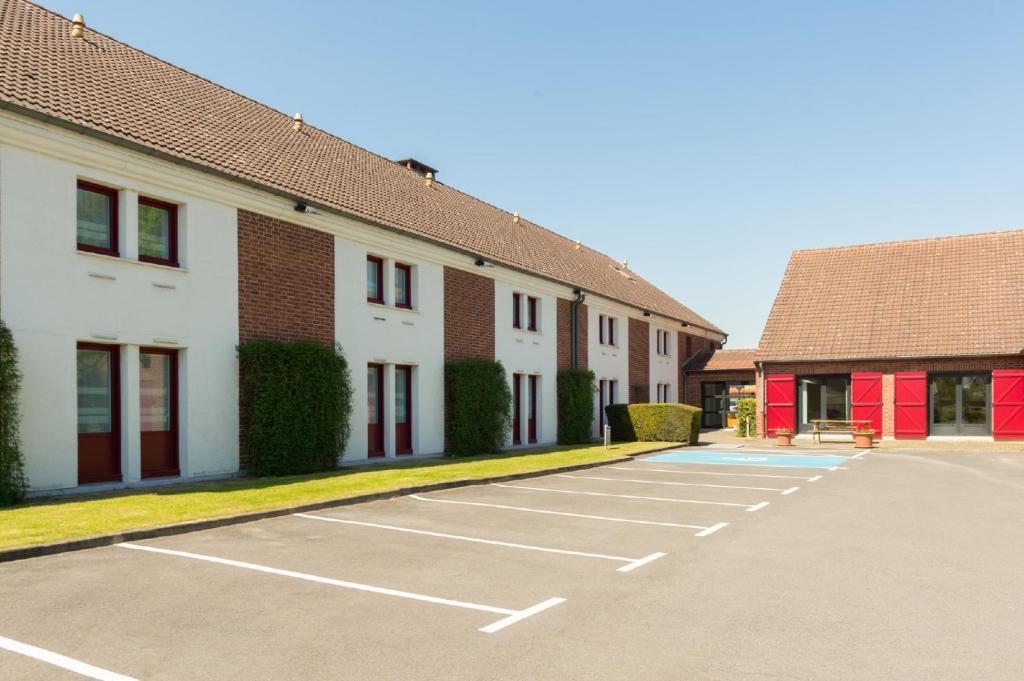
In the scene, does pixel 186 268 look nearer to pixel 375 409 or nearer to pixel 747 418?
pixel 375 409

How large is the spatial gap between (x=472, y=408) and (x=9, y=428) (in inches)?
441

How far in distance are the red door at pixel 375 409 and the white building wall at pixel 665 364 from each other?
1846 centimetres

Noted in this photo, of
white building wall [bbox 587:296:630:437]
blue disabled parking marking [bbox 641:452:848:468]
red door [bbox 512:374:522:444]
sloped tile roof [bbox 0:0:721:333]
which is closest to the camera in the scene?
sloped tile roof [bbox 0:0:721:333]

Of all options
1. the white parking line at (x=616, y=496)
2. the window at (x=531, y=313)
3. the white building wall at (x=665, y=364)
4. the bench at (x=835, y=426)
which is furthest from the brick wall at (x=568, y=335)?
the white parking line at (x=616, y=496)

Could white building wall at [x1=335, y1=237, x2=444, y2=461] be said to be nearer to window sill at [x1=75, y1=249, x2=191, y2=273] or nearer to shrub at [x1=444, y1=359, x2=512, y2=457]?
shrub at [x1=444, y1=359, x2=512, y2=457]

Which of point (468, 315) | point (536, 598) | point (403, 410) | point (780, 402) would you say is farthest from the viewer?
point (780, 402)

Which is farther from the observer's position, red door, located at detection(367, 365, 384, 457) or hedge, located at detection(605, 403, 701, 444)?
hedge, located at detection(605, 403, 701, 444)

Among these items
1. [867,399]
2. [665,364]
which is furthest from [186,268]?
[665,364]

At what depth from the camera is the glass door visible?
27.3 meters

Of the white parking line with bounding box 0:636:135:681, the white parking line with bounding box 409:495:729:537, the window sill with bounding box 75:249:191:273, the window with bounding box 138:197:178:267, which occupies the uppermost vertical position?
the window with bounding box 138:197:178:267

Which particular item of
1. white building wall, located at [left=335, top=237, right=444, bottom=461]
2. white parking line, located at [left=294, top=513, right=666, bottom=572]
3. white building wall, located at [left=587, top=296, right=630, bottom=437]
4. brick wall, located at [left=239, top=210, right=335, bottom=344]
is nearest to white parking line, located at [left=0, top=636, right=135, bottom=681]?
white parking line, located at [left=294, top=513, right=666, bottom=572]

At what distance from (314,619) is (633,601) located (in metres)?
2.38

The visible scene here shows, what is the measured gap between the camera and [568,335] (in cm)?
2680

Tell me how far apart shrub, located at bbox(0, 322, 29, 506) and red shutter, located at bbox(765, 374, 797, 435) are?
26.0 metres
